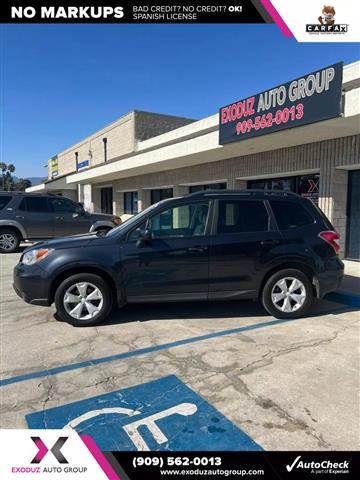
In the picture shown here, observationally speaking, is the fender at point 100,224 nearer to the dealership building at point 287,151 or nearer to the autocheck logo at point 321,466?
the dealership building at point 287,151

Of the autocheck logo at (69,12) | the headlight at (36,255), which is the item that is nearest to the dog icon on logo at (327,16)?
the autocheck logo at (69,12)

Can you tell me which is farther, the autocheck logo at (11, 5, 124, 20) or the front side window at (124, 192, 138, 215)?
the front side window at (124, 192, 138, 215)

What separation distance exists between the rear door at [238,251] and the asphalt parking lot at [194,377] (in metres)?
0.51

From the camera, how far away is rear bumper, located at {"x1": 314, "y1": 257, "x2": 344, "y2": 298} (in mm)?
4875

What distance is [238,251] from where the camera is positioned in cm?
471

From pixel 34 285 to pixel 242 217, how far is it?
304 centimetres

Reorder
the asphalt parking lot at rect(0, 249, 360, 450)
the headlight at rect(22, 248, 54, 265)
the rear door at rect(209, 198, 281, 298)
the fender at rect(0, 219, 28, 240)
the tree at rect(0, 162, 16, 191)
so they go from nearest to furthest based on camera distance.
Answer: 1. the asphalt parking lot at rect(0, 249, 360, 450)
2. the headlight at rect(22, 248, 54, 265)
3. the rear door at rect(209, 198, 281, 298)
4. the fender at rect(0, 219, 28, 240)
5. the tree at rect(0, 162, 16, 191)

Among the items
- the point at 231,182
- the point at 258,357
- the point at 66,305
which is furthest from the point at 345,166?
the point at 66,305

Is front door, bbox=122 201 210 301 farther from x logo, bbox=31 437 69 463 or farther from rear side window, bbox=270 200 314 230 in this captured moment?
x logo, bbox=31 437 69 463

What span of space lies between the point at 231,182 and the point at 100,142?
19.2m

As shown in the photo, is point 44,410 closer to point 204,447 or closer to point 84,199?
point 204,447

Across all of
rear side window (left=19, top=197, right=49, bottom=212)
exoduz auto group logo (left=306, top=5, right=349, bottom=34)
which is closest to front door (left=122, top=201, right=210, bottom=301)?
exoduz auto group logo (left=306, top=5, right=349, bottom=34)

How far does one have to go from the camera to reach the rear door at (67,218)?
1112 centimetres

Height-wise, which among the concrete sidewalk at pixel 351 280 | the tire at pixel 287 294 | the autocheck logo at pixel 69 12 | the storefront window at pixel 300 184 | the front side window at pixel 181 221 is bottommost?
the concrete sidewalk at pixel 351 280
